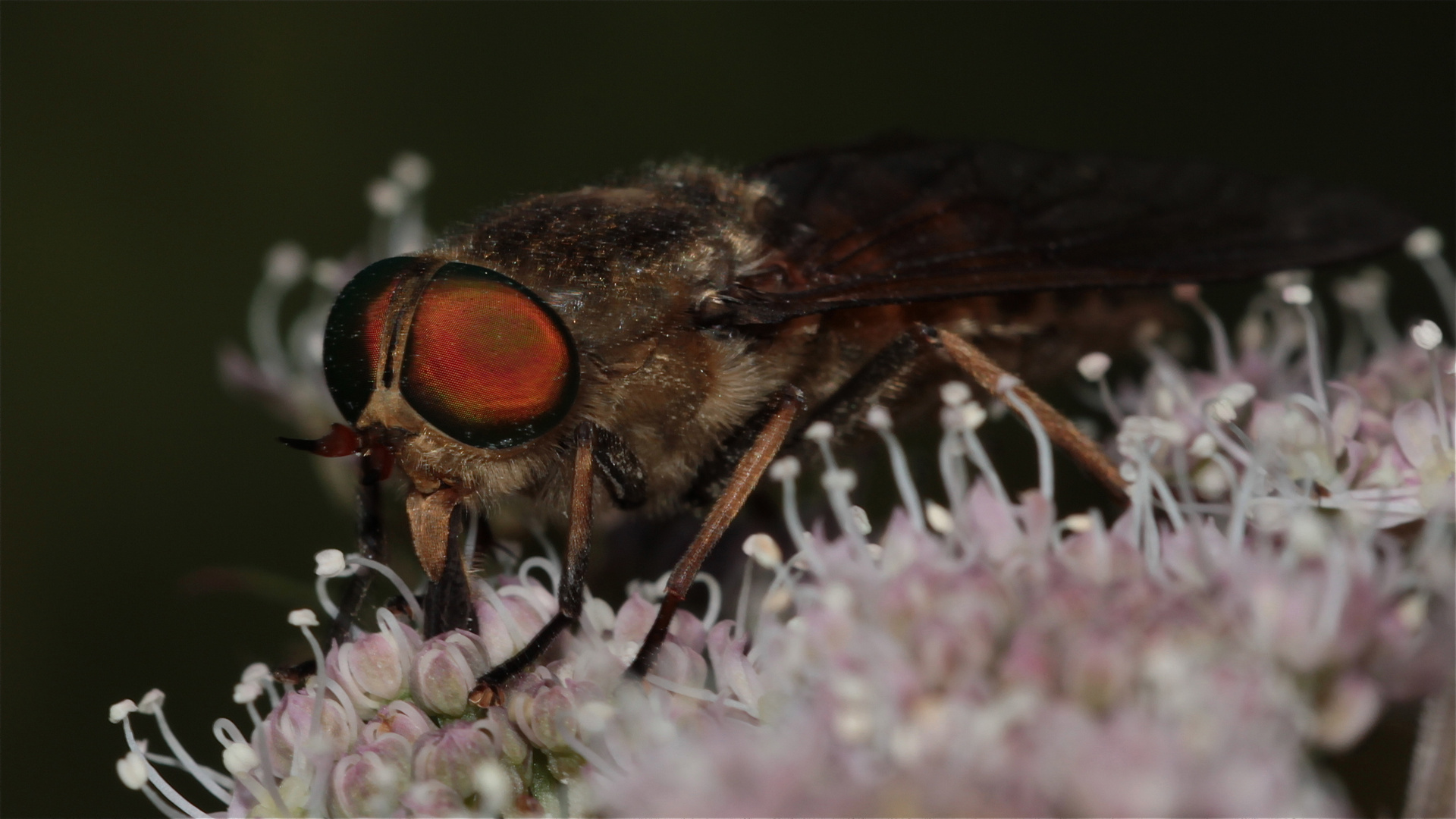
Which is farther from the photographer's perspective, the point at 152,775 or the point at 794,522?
the point at 152,775

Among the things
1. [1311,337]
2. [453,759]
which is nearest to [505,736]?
[453,759]

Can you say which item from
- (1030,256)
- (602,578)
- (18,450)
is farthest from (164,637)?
(1030,256)

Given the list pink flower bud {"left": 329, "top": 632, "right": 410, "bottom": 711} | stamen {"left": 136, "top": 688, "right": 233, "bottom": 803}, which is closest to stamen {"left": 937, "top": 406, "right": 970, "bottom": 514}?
pink flower bud {"left": 329, "top": 632, "right": 410, "bottom": 711}

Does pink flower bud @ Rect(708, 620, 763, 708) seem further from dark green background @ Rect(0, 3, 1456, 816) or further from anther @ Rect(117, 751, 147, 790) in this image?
dark green background @ Rect(0, 3, 1456, 816)

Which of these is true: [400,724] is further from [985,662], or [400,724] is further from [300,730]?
[985,662]

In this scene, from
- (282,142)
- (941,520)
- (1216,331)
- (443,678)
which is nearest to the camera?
(941,520)

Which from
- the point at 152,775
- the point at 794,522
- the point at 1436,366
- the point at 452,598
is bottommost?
the point at 152,775
